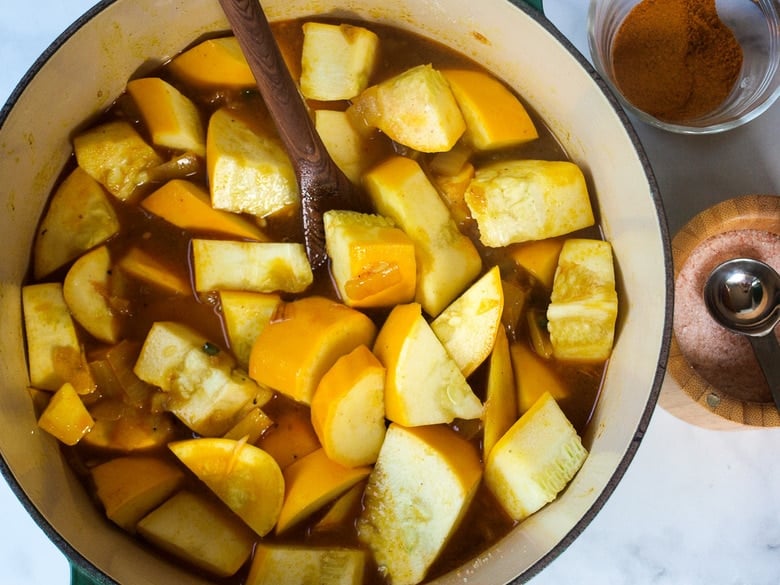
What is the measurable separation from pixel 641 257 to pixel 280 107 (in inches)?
23.8

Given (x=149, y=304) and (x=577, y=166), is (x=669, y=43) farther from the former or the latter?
(x=149, y=304)

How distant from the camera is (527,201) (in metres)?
1.29

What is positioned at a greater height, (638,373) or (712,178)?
(712,178)

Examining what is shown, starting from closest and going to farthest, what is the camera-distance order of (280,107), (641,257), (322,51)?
(280,107)
(641,257)
(322,51)

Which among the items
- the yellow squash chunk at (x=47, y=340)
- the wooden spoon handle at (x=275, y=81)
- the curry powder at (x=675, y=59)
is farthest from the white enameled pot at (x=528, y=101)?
the wooden spoon handle at (x=275, y=81)

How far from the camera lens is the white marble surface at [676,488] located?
151 centimetres

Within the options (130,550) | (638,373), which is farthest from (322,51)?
(130,550)

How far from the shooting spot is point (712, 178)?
1.54 m

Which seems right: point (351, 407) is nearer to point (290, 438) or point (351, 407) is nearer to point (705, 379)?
point (290, 438)

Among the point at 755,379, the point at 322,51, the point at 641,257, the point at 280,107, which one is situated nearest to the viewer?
the point at 280,107

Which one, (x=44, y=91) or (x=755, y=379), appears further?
(x=755, y=379)

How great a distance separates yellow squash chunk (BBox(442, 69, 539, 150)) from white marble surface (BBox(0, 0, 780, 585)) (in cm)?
28

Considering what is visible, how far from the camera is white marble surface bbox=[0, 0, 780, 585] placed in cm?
151

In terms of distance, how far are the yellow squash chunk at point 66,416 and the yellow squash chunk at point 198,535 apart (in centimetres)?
18
